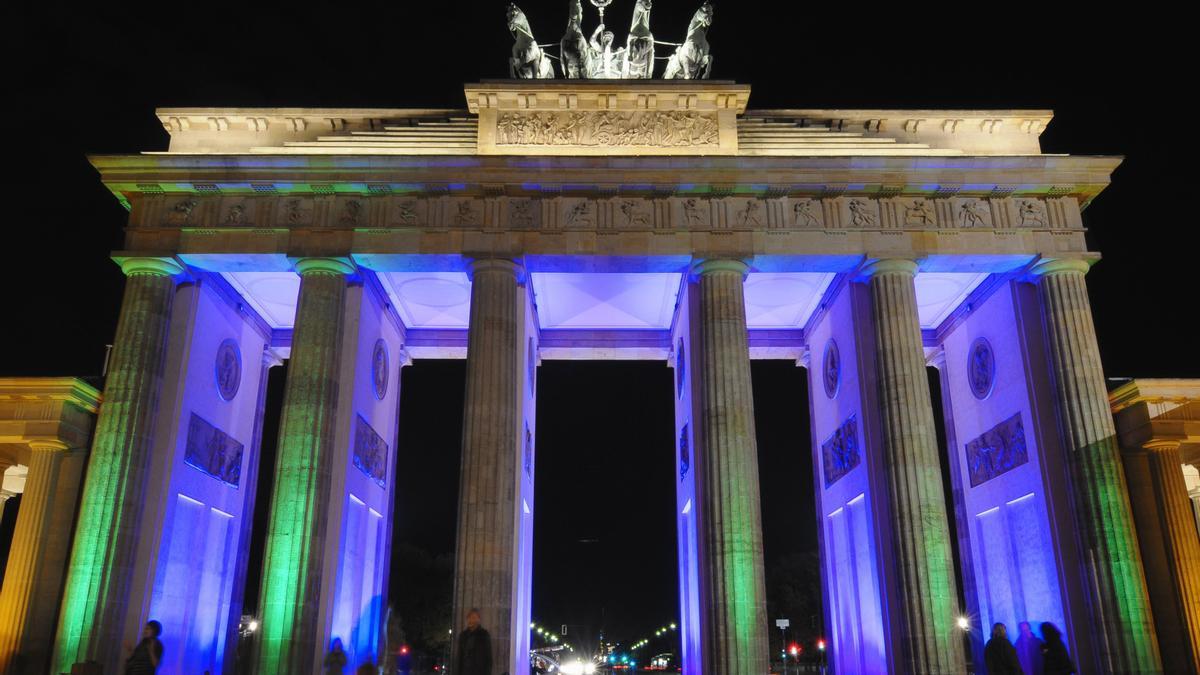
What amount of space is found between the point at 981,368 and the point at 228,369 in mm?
23619

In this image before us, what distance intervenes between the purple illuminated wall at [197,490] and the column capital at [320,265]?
11.7ft

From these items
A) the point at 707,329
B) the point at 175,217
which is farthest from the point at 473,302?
the point at 175,217

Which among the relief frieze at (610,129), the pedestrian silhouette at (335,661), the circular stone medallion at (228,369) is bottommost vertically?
the pedestrian silhouette at (335,661)

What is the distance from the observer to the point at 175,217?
→ 2236 centimetres

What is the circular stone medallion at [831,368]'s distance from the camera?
26.2 metres

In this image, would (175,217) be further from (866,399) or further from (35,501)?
(866,399)

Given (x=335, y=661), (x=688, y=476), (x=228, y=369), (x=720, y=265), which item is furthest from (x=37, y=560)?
(x=720, y=265)

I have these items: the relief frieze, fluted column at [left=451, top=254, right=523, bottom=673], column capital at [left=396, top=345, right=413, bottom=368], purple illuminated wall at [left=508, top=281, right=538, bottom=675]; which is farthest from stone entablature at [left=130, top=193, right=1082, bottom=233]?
column capital at [left=396, top=345, right=413, bottom=368]

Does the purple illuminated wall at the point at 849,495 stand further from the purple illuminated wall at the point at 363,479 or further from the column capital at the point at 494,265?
the purple illuminated wall at the point at 363,479

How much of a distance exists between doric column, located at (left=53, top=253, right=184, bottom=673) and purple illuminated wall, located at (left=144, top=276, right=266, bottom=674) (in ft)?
2.06

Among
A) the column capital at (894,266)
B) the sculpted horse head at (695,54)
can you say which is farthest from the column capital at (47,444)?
the column capital at (894,266)

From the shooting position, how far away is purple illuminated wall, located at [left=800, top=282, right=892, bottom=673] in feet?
73.3

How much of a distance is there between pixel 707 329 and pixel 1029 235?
30.2 ft

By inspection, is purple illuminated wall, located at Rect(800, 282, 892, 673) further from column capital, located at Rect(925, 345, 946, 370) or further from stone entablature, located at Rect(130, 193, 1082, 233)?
column capital, located at Rect(925, 345, 946, 370)
